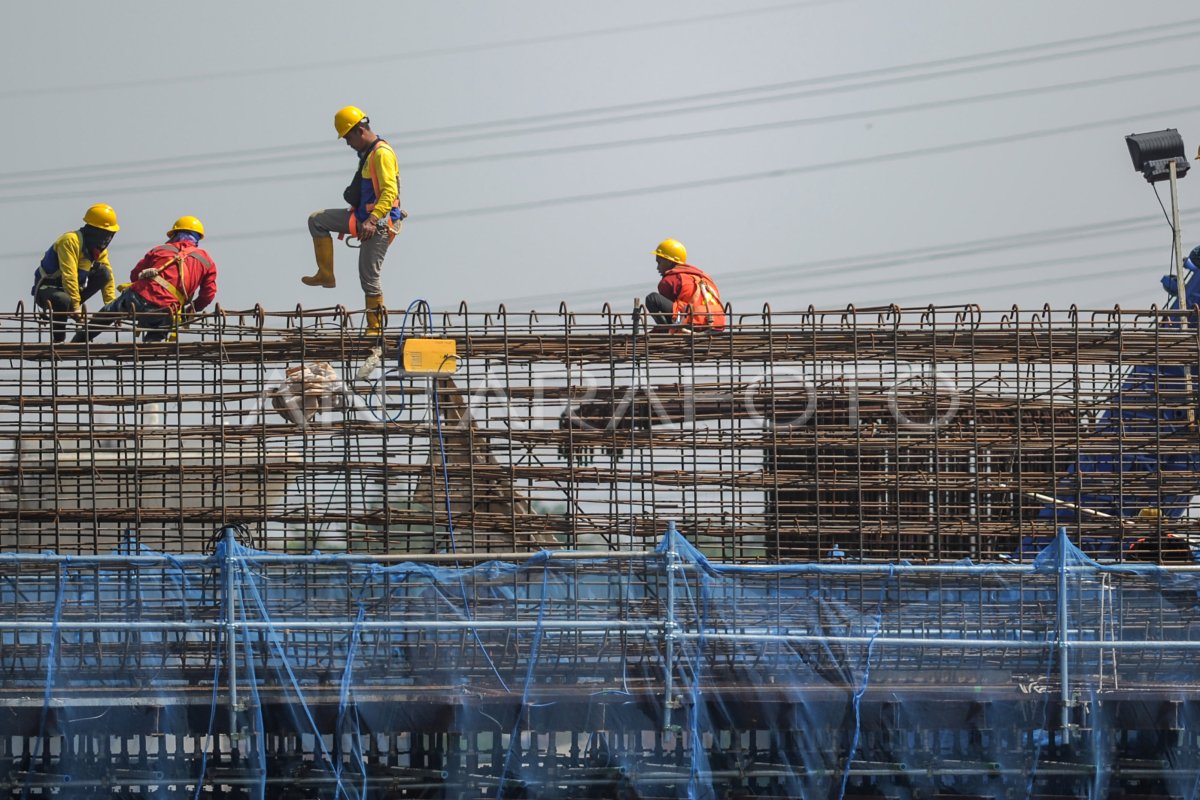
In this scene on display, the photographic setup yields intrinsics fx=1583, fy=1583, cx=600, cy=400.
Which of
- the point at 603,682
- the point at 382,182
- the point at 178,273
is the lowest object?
the point at 603,682

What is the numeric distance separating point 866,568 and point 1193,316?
18.6 ft

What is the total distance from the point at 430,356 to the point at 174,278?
384cm

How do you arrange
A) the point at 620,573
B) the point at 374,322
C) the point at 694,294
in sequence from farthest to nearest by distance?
the point at 694,294
the point at 374,322
the point at 620,573

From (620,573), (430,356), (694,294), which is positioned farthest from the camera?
(694,294)

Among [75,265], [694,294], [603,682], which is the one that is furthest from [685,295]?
[75,265]

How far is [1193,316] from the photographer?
620 inches

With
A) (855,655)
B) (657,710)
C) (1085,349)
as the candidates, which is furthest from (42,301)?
(1085,349)

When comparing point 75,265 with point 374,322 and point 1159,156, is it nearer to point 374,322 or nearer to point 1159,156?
point 374,322

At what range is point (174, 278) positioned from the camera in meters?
17.1

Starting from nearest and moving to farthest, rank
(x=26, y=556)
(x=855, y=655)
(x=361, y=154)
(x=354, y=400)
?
(x=26, y=556) < (x=855, y=655) < (x=354, y=400) < (x=361, y=154)

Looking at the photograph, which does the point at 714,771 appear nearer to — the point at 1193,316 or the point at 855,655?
the point at 855,655

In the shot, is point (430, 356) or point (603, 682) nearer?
point (603, 682)

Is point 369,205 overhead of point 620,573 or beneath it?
overhead

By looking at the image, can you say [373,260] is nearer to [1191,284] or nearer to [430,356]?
[430,356]
